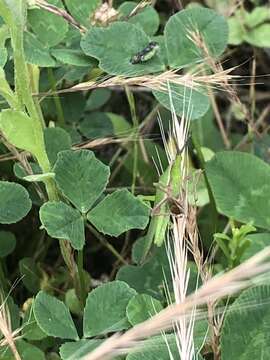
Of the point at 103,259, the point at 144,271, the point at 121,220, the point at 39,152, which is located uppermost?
the point at 39,152

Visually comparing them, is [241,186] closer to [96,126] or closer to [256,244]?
[256,244]

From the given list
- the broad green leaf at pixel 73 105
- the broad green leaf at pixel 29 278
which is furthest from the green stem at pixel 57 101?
the broad green leaf at pixel 29 278

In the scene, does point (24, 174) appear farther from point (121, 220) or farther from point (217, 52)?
point (217, 52)

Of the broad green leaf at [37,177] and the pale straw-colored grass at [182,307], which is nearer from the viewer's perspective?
the pale straw-colored grass at [182,307]

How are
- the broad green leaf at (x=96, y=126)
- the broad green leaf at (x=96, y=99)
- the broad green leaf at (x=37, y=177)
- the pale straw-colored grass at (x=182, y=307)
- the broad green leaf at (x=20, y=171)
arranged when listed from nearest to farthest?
the pale straw-colored grass at (x=182, y=307)
the broad green leaf at (x=37, y=177)
the broad green leaf at (x=20, y=171)
the broad green leaf at (x=96, y=126)
the broad green leaf at (x=96, y=99)

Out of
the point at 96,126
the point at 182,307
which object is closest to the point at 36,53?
the point at 96,126

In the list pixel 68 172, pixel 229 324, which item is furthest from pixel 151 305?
pixel 68 172

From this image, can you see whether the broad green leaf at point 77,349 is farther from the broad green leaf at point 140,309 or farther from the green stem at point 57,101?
the green stem at point 57,101

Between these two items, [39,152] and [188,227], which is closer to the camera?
[188,227]
